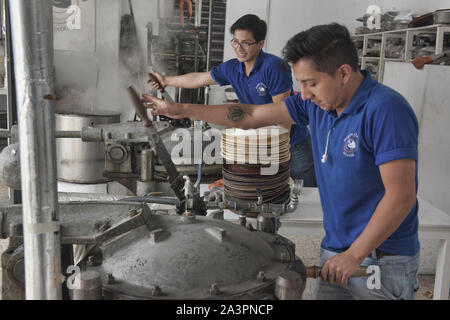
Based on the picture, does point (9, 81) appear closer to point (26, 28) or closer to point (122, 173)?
point (122, 173)

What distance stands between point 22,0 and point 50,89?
16 centimetres

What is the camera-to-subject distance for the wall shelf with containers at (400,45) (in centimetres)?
513

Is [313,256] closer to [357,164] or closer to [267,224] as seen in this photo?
[357,164]

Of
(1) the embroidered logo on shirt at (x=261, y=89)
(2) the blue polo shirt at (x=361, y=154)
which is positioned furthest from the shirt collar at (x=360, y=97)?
(1) the embroidered logo on shirt at (x=261, y=89)

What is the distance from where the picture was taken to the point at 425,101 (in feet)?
10.4

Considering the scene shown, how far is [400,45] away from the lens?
→ 6.32 m

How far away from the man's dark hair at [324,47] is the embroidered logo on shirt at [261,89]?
1.61m

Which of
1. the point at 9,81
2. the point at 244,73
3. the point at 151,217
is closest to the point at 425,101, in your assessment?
the point at 244,73

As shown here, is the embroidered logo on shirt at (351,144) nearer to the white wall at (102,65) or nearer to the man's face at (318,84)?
the man's face at (318,84)

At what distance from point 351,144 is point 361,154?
52mm

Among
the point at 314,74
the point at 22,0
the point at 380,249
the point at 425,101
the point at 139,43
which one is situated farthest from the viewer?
the point at 139,43

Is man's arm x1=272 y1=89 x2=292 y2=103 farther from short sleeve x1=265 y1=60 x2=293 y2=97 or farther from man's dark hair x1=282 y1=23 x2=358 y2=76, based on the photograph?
man's dark hair x1=282 y1=23 x2=358 y2=76

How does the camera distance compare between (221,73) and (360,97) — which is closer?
(360,97)

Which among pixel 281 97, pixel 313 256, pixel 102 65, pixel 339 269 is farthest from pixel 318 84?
pixel 102 65
